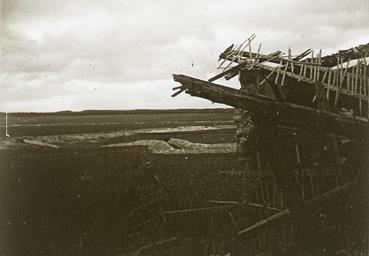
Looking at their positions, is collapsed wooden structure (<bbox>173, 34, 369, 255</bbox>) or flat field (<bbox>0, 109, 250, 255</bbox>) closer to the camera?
collapsed wooden structure (<bbox>173, 34, 369, 255</bbox>)

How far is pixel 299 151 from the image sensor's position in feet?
32.5

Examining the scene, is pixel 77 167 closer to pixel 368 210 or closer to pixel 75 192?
pixel 75 192

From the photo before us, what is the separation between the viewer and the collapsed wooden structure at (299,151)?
656 cm

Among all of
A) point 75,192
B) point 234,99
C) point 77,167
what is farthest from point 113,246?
point 77,167

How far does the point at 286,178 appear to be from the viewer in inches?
283

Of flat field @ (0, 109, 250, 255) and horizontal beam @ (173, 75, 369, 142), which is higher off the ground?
horizontal beam @ (173, 75, 369, 142)

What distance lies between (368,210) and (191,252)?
373cm

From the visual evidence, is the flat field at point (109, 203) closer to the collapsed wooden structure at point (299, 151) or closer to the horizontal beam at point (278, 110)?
the collapsed wooden structure at point (299, 151)

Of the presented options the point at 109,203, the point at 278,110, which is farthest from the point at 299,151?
the point at 109,203

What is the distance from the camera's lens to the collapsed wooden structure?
258 inches

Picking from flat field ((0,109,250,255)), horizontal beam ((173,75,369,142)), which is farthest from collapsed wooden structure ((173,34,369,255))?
flat field ((0,109,250,255))

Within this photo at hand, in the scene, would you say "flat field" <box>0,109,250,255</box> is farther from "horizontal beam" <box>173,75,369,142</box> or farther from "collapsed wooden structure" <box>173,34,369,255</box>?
"horizontal beam" <box>173,75,369,142</box>

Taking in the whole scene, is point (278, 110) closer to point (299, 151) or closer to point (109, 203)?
point (299, 151)

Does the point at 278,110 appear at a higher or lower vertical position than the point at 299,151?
higher
